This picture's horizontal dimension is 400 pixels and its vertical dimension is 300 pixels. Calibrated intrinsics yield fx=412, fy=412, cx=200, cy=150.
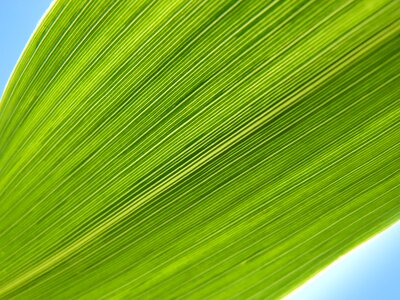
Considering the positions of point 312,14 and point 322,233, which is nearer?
point 312,14

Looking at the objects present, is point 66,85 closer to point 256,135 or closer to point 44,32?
point 44,32

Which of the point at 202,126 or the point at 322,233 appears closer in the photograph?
the point at 202,126

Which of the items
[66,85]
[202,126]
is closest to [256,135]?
[202,126]

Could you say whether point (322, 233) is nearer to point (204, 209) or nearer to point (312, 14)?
point (204, 209)

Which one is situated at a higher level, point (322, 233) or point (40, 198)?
point (40, 198)

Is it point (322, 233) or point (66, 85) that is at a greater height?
point (66, 85)
